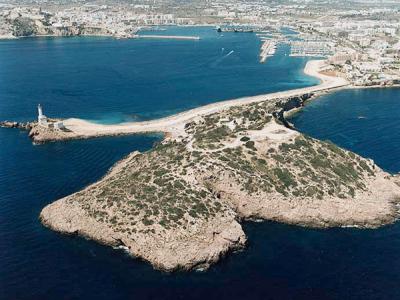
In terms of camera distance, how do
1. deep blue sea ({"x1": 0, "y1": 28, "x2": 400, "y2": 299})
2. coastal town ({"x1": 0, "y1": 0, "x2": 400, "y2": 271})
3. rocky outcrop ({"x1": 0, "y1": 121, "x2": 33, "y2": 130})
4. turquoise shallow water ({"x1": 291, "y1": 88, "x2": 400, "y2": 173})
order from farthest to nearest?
rocky outcrop ({"x1": 0, "y1": 121, "x2": 33, "y2": 130}) → turquoise shallow water ({"x1": 291, "y1": 88, "x2": 400, "y2": 173}) → coastal town ({"x1": 0, "y1": 0, "x2": 400, "y2": 271}) → deep blue sea ({"x1": 0, "y1": 28, "x2": 400, "y2": 299})

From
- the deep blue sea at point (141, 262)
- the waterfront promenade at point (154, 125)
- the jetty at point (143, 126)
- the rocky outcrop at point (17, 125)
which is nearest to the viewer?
the deep blue sea at point (141, 262)

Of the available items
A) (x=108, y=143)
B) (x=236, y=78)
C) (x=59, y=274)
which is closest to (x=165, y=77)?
(x=236, y=78)

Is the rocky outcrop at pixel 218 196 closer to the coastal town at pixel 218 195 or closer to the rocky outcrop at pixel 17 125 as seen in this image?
the coastal town at pixel 218 195

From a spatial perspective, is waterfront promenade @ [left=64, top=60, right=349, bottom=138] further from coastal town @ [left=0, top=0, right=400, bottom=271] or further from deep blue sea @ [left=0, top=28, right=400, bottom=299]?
coastal town @ [left=0, top=0, right=400, bottom=271]

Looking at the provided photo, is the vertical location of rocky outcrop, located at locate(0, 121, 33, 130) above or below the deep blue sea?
above

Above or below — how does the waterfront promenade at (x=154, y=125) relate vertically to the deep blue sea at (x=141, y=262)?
above

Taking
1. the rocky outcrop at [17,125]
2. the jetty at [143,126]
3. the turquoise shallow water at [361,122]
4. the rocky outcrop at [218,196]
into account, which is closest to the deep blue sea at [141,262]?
the turquoise shallow water at [361,122]

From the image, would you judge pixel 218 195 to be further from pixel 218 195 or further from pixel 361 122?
pixel 361 122

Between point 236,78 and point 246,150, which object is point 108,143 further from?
point 236,78

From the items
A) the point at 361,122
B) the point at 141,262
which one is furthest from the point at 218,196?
the point at 361,122

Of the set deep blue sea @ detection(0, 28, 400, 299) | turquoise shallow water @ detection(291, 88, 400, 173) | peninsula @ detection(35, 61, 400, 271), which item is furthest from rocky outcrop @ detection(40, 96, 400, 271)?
turquoise shallow water @ detection(291, 88, 400, 173)
